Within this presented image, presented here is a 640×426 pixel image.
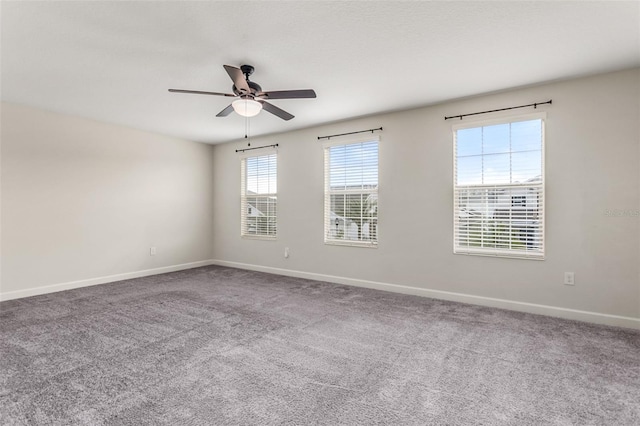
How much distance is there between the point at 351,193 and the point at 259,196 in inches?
77.0

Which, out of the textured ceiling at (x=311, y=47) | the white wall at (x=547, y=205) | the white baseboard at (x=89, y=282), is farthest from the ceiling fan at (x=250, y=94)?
the white baseboard at (x=89, y=282)

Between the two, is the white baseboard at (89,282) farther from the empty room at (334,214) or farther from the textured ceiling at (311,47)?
the textured ceiling at (311,47)

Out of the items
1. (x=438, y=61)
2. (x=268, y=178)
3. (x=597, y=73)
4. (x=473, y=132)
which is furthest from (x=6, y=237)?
(x=597, y=73)

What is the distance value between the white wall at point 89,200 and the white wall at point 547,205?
1871 millimetres

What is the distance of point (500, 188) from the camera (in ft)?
12.1

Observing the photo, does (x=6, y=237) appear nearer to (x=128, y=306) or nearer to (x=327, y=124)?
(x=128, y=306)

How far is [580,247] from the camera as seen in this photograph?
10.7 ft

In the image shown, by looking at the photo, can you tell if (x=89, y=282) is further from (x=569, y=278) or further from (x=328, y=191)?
(x=569, y=278)

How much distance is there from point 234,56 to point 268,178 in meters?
3.11

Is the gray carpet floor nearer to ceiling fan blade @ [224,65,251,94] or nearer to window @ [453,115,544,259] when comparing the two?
window @ [453,115,544,259]

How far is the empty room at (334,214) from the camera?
2.04 meters

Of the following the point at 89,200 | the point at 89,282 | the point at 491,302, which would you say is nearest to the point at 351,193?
the point at 491,302

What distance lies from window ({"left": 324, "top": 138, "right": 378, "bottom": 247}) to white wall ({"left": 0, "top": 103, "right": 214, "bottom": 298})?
2.90 meters

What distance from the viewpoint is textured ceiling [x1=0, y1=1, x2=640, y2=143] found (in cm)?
221
